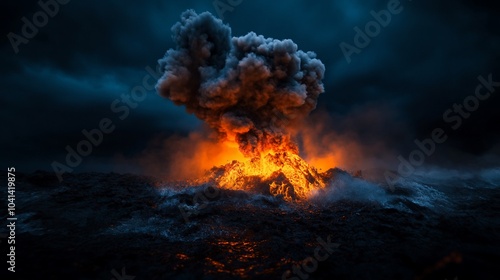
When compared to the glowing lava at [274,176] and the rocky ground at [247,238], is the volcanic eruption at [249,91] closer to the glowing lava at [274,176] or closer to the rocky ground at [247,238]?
the glowing lava at [274,176]

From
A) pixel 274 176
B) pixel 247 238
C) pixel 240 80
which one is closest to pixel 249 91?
pixel 240 80

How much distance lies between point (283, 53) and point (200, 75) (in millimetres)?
10603

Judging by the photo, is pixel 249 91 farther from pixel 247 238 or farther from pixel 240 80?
pixel 247 238

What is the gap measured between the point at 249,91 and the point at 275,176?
1081 cm

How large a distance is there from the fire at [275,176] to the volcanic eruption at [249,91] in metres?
0.11

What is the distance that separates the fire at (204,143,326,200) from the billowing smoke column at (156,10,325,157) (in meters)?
1.53

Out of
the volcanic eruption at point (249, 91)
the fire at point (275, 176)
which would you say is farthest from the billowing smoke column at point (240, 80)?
the fire at point (275, 176)

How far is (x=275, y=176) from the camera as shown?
104 ft

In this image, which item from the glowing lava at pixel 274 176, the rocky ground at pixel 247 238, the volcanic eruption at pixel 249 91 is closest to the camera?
the rocky ground at pixel 247 238

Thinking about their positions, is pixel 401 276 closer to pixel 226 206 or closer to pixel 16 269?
pixel 226 206

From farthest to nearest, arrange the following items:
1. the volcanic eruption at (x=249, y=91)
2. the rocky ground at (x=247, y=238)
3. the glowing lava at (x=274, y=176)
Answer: the volcanic eruption at (x=249, y=91), the glowing lava at (x=274, y=176), the rocky ground at (x=247, y=238)

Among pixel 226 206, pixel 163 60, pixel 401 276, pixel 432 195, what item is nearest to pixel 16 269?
pixel 226 206

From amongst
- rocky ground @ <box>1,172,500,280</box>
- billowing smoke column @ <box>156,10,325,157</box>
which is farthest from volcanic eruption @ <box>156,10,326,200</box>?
rocky ground @ <box>1,172,500,280</box>

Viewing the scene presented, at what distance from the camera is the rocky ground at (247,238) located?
42.2 ft
